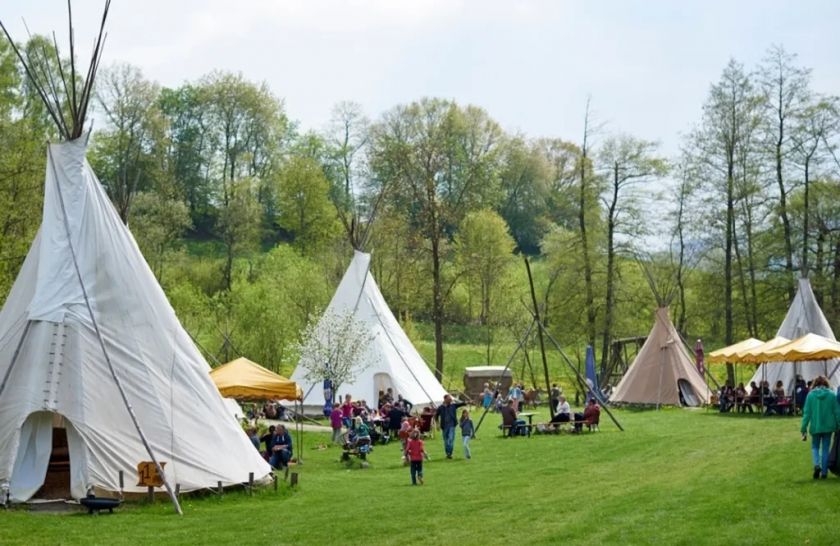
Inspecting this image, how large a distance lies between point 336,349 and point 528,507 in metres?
19.2

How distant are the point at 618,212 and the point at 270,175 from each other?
37.6 metres

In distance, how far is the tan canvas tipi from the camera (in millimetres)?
38531

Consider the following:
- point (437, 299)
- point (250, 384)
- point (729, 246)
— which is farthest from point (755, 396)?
point (437, 299)

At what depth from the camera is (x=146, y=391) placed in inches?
687

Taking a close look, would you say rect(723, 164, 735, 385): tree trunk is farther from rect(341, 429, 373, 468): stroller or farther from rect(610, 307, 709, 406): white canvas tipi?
rect(341, 429, 373, 468): stroller

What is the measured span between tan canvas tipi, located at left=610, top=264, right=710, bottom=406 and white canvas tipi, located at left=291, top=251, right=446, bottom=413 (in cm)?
736

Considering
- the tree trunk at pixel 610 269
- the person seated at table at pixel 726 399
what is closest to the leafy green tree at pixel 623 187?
the tree trunk at pixel 610 269

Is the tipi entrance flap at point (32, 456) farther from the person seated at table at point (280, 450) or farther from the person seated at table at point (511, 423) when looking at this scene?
the person seated at table at point (511, 423)

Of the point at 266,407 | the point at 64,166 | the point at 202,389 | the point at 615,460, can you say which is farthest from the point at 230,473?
the point at 266,407

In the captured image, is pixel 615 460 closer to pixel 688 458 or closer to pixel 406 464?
pixel 688 458

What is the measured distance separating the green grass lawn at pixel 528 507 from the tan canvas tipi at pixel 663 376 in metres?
15.7

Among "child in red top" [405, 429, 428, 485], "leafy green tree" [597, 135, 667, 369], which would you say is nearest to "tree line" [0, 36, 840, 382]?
"leafy green tree" [597, 135, 667, 369]

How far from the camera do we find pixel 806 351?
30391mm

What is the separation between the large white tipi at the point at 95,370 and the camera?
1661 cm
